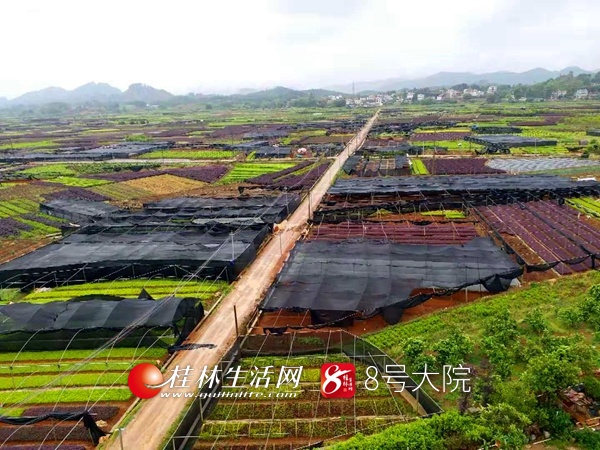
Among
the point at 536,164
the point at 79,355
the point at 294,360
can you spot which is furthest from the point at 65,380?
the point at 536,164

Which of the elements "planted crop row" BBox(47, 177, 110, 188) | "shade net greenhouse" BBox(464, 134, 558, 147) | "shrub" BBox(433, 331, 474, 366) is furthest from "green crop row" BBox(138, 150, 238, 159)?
"shrub" BBox(433, 331, 474, 366)

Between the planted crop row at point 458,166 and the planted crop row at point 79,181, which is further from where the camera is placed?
the planted crop row at point 79,181

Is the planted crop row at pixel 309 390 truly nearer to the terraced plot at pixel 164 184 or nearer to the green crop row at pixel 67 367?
the green crop row at pixel 67 367

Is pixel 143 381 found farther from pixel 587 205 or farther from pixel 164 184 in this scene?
pixel 164 184

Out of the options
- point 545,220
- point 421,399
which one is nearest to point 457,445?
point 421,399

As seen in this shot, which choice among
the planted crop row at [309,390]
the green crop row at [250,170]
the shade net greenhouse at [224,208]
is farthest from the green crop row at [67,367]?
the green crop row at [250,170]

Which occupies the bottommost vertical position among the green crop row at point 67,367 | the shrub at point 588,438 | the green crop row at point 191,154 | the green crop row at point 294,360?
the green crop row at point 67,367
